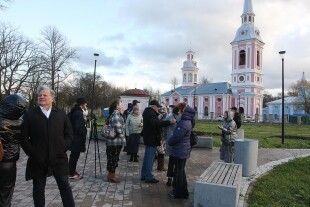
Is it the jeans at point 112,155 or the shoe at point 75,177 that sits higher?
the jeans at point 112,155

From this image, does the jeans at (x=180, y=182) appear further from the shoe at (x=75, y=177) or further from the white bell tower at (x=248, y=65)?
the white bell tower at (x=248, y=65)

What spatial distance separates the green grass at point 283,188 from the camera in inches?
229

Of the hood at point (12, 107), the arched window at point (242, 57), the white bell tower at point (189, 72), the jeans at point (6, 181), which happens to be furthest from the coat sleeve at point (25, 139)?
the white bell tower at point (189, 72)

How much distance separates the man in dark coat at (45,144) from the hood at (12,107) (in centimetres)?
14

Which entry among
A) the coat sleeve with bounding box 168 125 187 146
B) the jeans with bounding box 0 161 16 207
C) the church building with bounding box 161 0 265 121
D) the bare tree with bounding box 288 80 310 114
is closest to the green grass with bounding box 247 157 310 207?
the coat sleeve with bounding box 168 125 187 146

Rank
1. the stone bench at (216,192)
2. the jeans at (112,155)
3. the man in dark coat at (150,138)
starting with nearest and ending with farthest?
the stone bench at (216,192)
the jeans at (112,155)
the man in dark coat at (150,138)

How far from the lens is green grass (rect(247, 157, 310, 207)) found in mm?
5809

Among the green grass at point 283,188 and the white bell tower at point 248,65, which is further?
the white bell tower at point 248,65

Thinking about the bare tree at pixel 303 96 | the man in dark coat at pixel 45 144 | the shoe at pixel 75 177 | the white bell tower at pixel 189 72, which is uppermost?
the white bell tower at pixel 189 72

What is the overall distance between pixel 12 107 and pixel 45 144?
0.62 meters

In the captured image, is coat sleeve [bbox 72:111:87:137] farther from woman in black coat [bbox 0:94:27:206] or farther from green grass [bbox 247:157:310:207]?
green grass [bbox 247:157:310:207]

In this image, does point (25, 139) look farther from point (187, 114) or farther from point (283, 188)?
point (283, 188)

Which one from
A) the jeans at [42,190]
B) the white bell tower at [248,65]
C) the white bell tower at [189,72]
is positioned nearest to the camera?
Result: the jeans at [42,190]

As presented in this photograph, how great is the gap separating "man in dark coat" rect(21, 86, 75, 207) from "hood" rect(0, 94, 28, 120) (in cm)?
14
